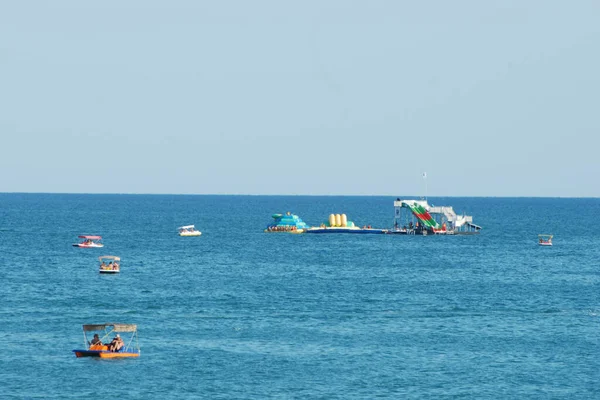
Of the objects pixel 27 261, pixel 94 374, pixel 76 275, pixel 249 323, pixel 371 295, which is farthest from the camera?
pixel 27 261

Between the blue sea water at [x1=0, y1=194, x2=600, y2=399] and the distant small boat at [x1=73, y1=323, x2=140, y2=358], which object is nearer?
the blue sea water at [x1=0, y1=194, x2=600, y2=399]

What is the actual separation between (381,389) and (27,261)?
320 ft

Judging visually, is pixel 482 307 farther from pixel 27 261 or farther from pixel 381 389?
pixel 27 261

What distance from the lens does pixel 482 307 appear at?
11119cm

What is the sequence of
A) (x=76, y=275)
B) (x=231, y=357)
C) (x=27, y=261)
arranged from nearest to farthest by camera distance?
(x=231, y=357) → (x=76, y=275) → (x=27, y=261)

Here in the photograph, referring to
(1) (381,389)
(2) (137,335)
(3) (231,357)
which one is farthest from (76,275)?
(1) (381,389)

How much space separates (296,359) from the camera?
82.1 m

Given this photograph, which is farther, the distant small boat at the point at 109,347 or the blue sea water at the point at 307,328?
the distant small boat at the point at 109,347

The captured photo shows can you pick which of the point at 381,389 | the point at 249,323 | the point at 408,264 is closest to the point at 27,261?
the point at 408,264

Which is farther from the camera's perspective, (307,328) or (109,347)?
(307,328)

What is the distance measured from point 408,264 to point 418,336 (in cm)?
6914

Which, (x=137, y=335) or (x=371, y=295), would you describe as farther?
(x=371, y=295)

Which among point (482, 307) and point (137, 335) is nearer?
point (137, 335)

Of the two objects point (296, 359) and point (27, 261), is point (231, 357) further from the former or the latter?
point (27, 261)
